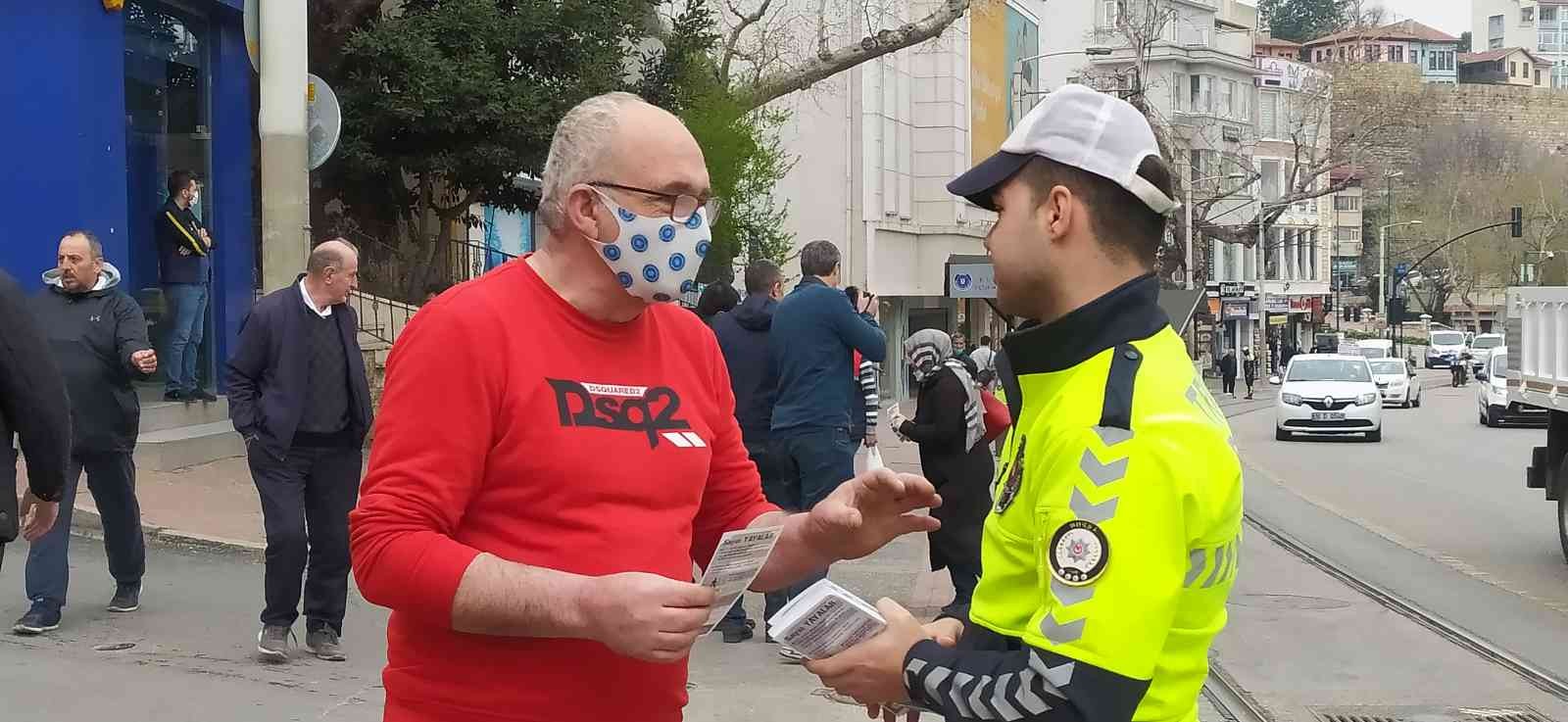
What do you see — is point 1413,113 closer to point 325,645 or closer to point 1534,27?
point 325,645

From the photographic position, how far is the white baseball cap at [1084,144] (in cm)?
250

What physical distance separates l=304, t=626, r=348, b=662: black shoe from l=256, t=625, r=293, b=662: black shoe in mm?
205

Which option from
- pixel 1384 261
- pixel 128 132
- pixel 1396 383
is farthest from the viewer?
pixel 1384 261

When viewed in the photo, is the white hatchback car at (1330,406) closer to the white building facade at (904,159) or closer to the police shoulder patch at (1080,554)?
the white building facade at (904,159)

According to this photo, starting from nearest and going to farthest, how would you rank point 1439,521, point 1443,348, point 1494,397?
point 1439,521
point 1494,397
point 1443,348

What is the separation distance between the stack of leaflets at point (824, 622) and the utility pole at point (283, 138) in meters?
11.3

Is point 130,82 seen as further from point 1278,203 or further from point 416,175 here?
point 1278,203

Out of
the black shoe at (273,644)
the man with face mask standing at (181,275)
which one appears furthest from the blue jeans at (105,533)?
the man with face mask standing at (181,275)

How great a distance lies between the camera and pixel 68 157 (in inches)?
601

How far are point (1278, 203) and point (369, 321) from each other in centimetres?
3698

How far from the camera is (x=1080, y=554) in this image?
2.26m

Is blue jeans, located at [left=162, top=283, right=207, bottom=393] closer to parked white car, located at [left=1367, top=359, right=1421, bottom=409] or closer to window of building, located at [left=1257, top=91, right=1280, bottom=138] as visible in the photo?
parked white car, located at [left=1367, top=359, right=1421, bottom=409]

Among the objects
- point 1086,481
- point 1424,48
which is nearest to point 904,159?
point 1086,481

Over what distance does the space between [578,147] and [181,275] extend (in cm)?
1405
